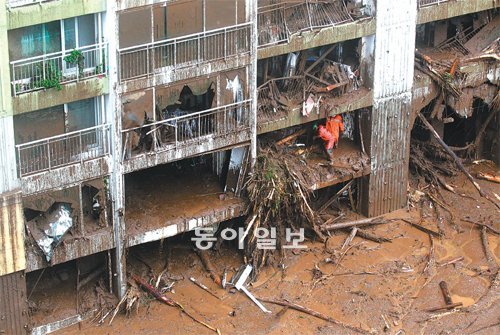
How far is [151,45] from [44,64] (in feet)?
12.1

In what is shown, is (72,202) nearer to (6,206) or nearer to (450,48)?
(6,206)

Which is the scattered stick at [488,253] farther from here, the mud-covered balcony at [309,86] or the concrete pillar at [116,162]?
the concrete pillar at [116,162]

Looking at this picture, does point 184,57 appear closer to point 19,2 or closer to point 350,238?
point 19,2

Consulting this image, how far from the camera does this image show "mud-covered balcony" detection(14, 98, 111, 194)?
123ft

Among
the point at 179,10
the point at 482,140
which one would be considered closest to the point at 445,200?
the point at 482,140

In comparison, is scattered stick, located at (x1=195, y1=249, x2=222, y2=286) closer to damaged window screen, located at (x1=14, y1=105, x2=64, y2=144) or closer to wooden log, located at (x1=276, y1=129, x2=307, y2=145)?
wooden log, located at (x1=276, y1=129, x2=307, y2=145)

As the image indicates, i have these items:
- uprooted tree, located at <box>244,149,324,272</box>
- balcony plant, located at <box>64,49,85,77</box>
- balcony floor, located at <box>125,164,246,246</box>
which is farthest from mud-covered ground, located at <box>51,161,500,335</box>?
balcony plant, located at <box>64,49,85,77</box>

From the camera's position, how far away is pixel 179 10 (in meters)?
38.8

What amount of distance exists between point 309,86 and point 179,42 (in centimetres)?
719

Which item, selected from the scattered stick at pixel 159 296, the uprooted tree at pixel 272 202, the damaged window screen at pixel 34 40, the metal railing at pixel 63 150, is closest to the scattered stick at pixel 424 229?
the uprooted tree at pixel 272 202

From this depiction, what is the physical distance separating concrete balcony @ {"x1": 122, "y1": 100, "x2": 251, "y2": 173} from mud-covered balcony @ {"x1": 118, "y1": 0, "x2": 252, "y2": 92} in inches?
66.4

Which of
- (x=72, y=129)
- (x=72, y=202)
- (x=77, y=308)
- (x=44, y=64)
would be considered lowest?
(x=77, y=308)

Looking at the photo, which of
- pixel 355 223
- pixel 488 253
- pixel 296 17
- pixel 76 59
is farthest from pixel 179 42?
pixel 488 253

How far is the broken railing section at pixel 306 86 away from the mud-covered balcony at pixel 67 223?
7.19 meters
